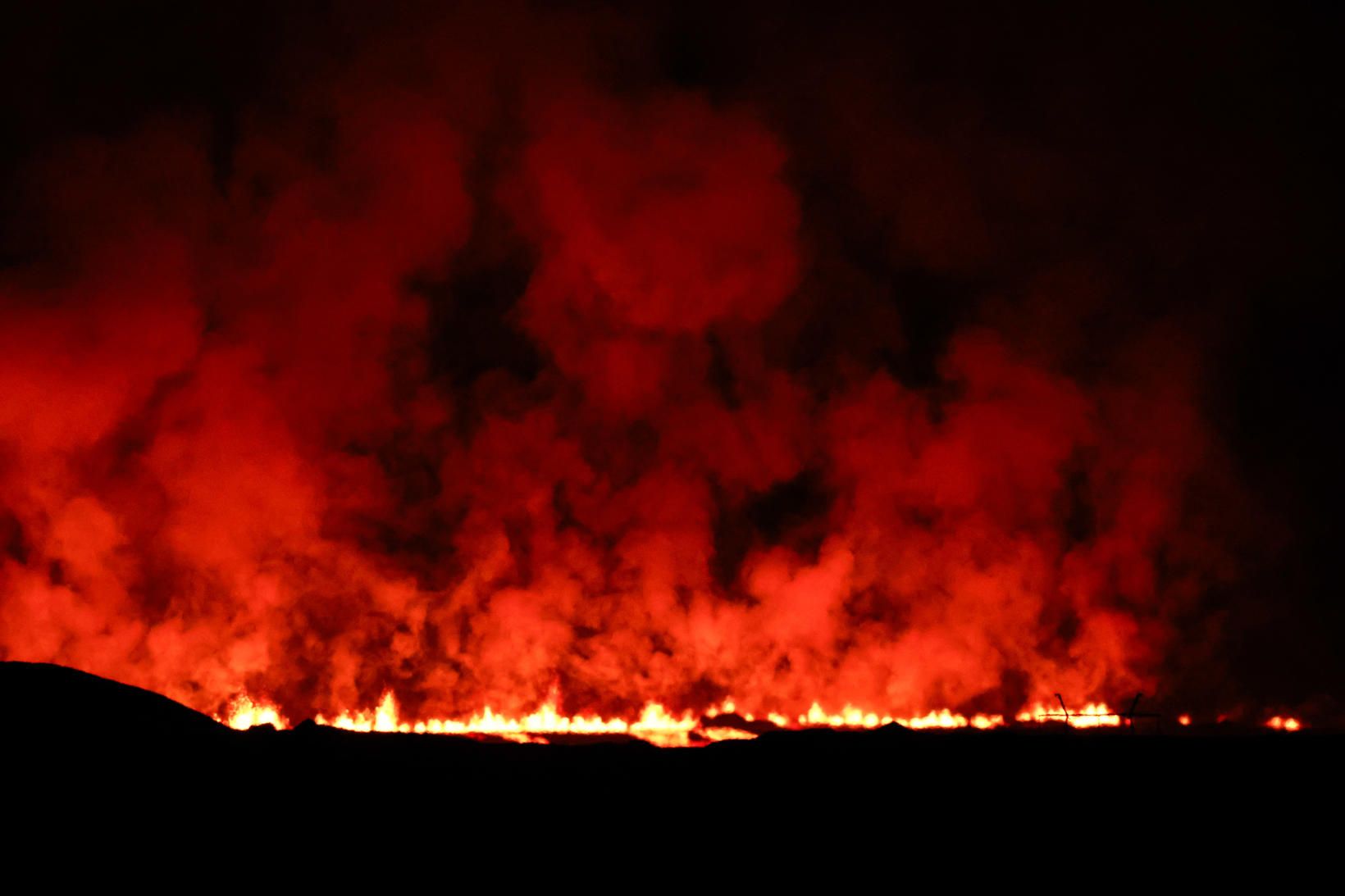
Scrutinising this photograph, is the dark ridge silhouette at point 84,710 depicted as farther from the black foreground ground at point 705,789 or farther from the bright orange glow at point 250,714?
the bright orange glow at point 250,714

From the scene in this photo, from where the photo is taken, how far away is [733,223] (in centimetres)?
1468

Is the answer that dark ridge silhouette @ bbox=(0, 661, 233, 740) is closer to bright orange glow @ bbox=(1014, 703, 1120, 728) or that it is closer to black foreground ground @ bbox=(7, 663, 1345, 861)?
black foreground ground @ bbox=(7, 663, 1345, 861)

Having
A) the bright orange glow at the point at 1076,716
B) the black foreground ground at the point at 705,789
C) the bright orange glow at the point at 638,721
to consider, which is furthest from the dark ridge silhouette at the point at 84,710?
the bright orange glow at the point at 1076,716

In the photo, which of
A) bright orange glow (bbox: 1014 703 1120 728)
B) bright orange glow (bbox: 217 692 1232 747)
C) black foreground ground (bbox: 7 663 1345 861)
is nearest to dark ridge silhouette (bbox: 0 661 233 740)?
black foreground ground (bbox: 7 663 1345 861)

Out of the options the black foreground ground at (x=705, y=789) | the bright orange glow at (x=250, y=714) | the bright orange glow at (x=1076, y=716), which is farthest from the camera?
the bright orange glow at (x=1076, y=716)

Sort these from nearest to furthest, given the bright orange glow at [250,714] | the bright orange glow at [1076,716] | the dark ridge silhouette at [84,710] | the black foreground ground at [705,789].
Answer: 1. the black foreground ground at [705,789]
2. the dark ridge silhouette at [84,710]
3. the bright orange glow at [250,714]
4. the bright orange glow at [1076,716]

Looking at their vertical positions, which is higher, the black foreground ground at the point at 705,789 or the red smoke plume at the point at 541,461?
the red smoke plume at the point at 541,461

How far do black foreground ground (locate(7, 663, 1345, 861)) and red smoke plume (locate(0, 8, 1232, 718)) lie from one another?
19.7 ft

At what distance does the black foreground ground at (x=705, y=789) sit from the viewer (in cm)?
693

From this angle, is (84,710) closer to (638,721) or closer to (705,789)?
(705,789)

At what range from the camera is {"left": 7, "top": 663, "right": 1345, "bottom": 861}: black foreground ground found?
22.7 ft

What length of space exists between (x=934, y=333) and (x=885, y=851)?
9.88 meters

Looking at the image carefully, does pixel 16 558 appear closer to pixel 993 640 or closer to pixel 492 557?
pixel 492 557

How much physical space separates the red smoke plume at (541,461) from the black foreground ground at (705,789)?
236 inches
